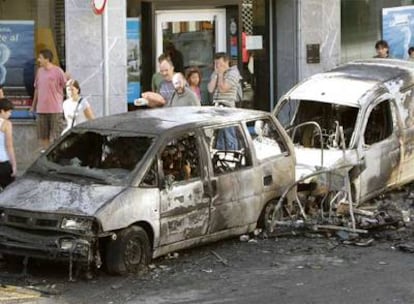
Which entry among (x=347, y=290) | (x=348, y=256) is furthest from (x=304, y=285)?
(x=348, y=256)

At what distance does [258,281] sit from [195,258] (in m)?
1.07

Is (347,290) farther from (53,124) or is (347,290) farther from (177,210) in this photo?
(53,124)

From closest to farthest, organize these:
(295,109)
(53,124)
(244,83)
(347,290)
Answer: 1. (347,290)
2. (295,109)
3. (53,124)
4. (244,83)

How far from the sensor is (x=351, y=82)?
11703 millimetres

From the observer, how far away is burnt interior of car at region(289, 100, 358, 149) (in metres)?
11.3

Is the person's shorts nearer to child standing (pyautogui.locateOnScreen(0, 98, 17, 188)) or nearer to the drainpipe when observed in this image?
the drainpipe

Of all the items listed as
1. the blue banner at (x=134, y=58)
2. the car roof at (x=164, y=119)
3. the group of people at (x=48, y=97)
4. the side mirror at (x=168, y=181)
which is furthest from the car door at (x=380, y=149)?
the blue banner at (x=134, y=58)

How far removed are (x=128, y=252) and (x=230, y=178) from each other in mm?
1604

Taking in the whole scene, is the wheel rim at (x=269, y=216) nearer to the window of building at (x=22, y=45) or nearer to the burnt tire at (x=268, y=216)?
the burnt tire at (x=268, y=216)

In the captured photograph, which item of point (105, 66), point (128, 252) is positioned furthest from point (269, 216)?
point (105, 66)

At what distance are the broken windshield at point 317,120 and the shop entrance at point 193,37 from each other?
11.3ft

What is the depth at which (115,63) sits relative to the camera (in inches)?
541

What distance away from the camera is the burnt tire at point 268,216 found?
9.73 metres

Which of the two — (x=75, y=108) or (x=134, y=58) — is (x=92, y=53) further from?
(x=75, y=108)
